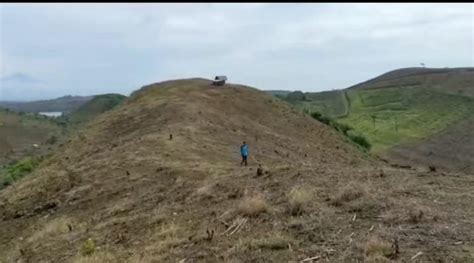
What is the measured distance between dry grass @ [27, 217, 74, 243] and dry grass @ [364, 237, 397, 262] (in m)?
8.15

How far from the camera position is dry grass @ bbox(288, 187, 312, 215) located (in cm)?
1057

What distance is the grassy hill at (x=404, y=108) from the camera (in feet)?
207

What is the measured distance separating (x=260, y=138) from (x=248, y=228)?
19151mm

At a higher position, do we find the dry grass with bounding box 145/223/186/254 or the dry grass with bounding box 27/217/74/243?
the dry grass with bounding box 145/223/186/254

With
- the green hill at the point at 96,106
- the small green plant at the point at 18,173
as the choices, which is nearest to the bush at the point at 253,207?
the small green plant at the point at 18,173

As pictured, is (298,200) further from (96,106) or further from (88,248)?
(96,106)

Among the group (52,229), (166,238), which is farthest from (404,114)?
(166,238)

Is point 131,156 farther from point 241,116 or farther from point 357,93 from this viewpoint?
point 357,93

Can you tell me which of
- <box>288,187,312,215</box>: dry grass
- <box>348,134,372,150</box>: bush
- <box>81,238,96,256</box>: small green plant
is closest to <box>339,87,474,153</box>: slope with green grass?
<box>348,134,372,150</box>: bush

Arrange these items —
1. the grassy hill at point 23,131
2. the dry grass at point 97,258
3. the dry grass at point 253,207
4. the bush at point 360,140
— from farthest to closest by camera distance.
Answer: the grassy hill at point 23,131 → the bush at point 360,140 → the dry grass at point 253,207 → the dry grass at point 97,258

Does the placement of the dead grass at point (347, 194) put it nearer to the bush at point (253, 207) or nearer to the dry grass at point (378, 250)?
the bush at point (253, 207)

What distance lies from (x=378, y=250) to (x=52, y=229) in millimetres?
8851

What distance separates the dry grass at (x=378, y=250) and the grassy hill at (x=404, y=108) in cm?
4645

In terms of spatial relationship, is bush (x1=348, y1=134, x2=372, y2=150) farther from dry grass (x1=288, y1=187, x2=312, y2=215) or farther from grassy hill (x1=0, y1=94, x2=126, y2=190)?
dry grass (x1=288, y1=187, x2=312, y2=215)
